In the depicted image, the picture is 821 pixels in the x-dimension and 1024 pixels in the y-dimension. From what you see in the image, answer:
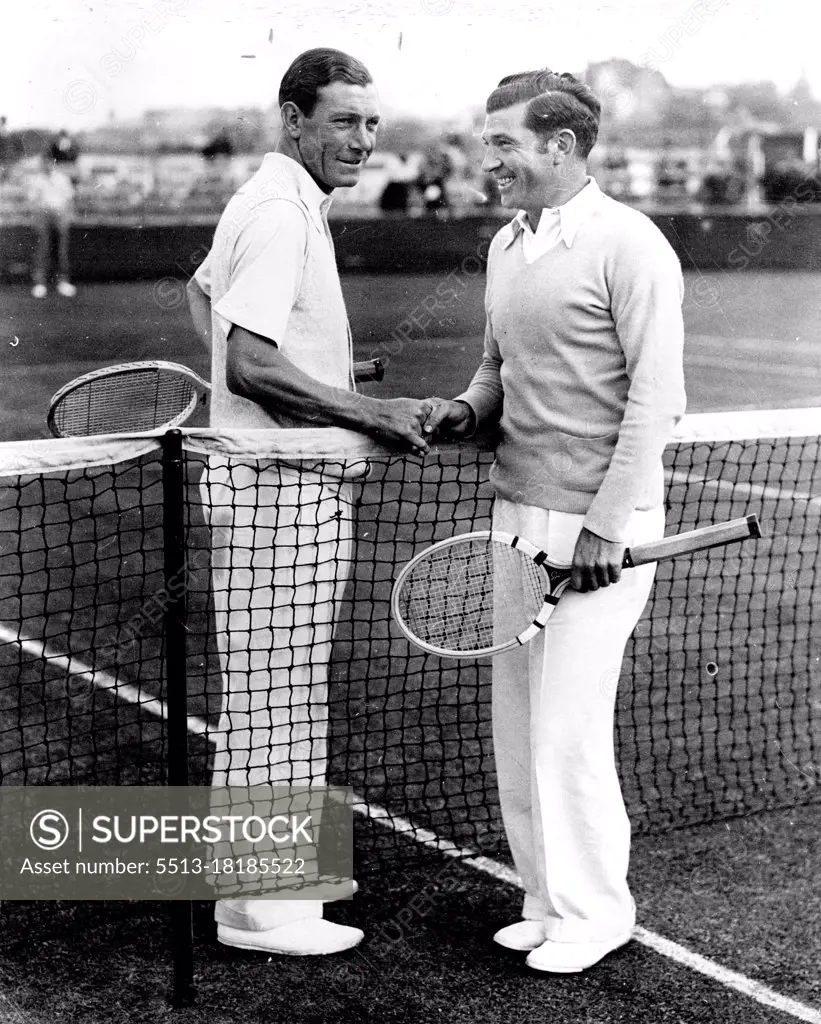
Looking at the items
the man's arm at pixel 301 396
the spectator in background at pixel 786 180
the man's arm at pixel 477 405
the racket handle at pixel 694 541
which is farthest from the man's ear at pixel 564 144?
the spectator in background at pixel 786 180

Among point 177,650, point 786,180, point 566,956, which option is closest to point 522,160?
point 177,650

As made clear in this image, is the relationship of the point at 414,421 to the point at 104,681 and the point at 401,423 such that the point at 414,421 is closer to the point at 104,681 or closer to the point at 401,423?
Result: the point at 401,423

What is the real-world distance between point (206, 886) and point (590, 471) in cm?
153

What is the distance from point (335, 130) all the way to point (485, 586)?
4.08 feet

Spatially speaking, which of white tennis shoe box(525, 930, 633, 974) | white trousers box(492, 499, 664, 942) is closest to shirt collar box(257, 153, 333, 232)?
white trousers box(492, 499, 664, 942)

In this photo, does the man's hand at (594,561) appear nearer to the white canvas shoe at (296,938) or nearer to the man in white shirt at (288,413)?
the man in white shirt at (288,413)

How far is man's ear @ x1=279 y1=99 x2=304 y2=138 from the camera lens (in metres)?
3.68

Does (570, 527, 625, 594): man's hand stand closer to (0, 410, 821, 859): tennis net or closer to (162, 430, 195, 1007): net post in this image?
(0, 410, 821, 859): tennis net

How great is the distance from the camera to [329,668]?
557cm

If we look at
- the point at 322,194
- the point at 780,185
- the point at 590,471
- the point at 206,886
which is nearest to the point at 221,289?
the point at 322,194

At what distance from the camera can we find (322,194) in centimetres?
372

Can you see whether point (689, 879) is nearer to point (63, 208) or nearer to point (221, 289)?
point (221, 289)

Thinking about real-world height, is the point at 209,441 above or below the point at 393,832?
above

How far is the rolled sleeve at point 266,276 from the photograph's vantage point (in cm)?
350
